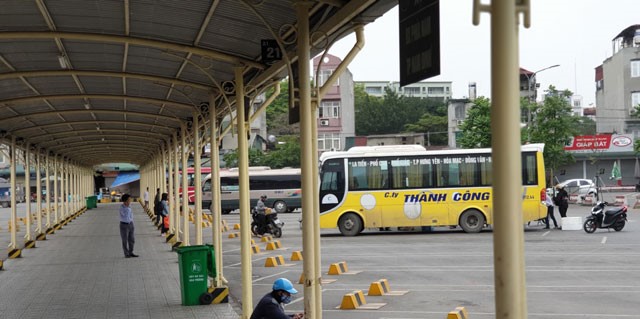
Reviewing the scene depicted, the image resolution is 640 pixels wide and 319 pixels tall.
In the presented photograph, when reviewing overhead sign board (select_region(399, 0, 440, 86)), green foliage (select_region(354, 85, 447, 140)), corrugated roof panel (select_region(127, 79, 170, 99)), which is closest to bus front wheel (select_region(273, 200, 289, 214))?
corrugated roof panel (select_region(127, 79, 170, 99))

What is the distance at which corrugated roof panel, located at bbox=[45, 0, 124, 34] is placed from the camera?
358 inches

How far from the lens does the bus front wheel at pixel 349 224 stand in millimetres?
29094

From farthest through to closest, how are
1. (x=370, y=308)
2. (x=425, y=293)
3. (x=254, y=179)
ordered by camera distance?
(x=254, y=179) → (x=425, y=293) → (x=370, y=308)

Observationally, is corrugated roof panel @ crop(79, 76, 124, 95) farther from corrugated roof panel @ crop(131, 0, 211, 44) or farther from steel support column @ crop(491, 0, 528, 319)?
steel support column @ crop(491, 0, 528, 319)

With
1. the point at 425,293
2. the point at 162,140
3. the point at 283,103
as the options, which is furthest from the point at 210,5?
the point at 283,103

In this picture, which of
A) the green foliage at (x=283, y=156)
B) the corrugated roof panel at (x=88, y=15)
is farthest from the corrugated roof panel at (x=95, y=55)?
the green foliage at (x=283, y=156)

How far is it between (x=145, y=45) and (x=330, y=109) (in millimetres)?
57800

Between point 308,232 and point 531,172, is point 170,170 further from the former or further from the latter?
point 308,232

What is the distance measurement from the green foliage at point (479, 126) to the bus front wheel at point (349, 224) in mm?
23197

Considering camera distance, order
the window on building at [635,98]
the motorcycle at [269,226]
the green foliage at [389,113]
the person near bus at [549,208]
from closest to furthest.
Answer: the person near bus at [549,208]
the motorcycle at [269,226]
the window on building at [635,98]
the green foliage at [389,113]

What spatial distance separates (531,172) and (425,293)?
14.5 m

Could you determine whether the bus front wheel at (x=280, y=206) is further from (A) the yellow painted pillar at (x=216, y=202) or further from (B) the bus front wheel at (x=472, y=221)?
(A) the yellow painted pillar at (x=216, y=202)

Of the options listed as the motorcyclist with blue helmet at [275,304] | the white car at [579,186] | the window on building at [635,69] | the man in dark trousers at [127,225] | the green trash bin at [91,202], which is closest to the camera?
the motorcyclist with blue helmet at [275,304]

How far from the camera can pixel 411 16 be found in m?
5.49
